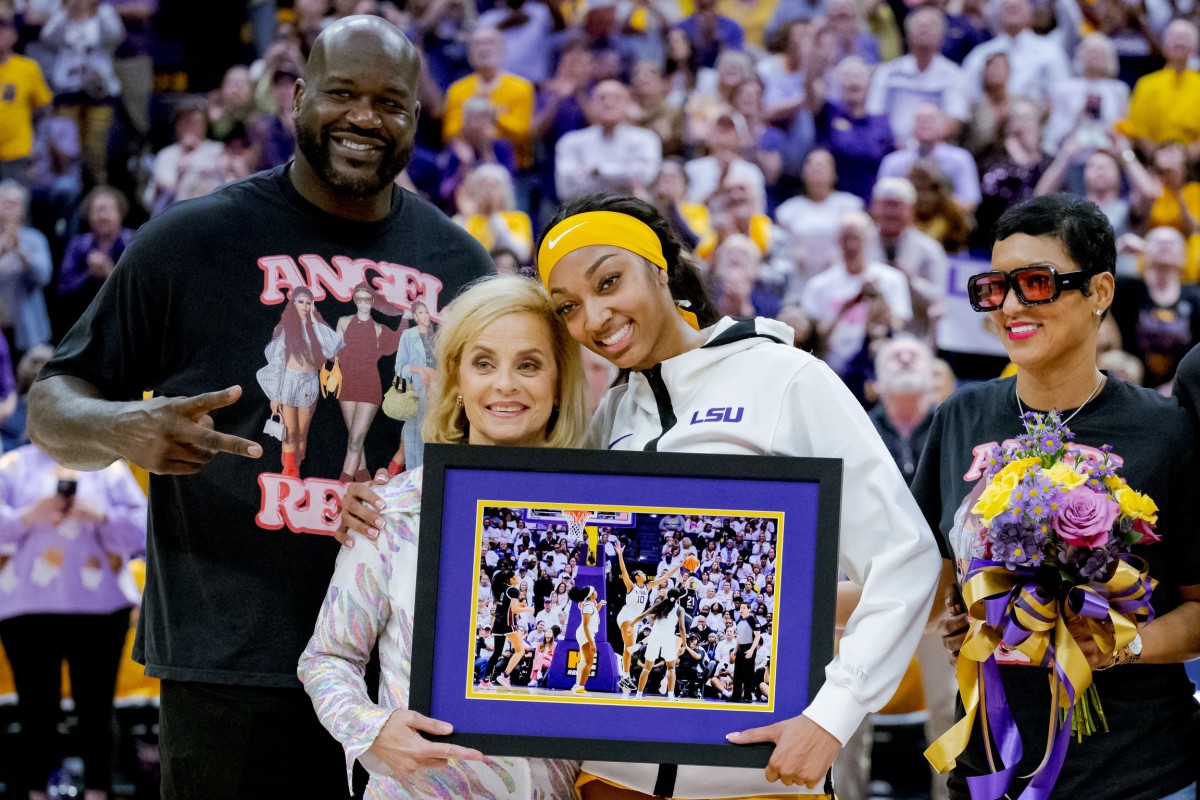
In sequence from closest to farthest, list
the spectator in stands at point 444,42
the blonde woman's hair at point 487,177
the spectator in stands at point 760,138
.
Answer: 1. the blonde woman's hair at point 487,177
2. the spectator in stands at point 760,138
3. the spectator in stands at point 444,42

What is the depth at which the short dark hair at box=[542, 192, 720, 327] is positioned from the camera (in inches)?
106

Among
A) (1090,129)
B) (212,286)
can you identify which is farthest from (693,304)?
(1090,129)

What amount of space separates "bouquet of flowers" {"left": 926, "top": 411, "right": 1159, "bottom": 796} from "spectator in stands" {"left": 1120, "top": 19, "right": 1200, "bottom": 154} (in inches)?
321

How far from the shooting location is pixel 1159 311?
337 inches

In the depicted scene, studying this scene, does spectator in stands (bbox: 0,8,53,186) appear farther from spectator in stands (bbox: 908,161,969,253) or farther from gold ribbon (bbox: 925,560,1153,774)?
gold ribbon (bbox: 925,560,1153,774)

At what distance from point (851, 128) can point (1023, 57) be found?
4.72 ft

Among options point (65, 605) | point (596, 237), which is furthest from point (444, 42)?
point (596, 237)

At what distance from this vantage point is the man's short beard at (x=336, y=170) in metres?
3.11

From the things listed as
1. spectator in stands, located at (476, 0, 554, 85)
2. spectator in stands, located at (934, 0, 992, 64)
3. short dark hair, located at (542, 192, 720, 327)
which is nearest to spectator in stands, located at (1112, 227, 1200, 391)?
spectator in stands, located at (934, 0, 992, 64)

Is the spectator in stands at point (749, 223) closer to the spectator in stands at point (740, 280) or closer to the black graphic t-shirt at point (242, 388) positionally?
the spectator in stands at point (740, 280)

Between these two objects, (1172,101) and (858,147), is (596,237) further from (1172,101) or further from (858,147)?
(1172,101)

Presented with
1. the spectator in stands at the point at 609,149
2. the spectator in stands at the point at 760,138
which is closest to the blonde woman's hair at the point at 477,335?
the spectator in stands at the point at 609,149

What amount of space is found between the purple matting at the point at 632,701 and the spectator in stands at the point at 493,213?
6.96 meters

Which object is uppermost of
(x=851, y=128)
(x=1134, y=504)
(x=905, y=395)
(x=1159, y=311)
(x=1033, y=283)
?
(x=851, y=128)
